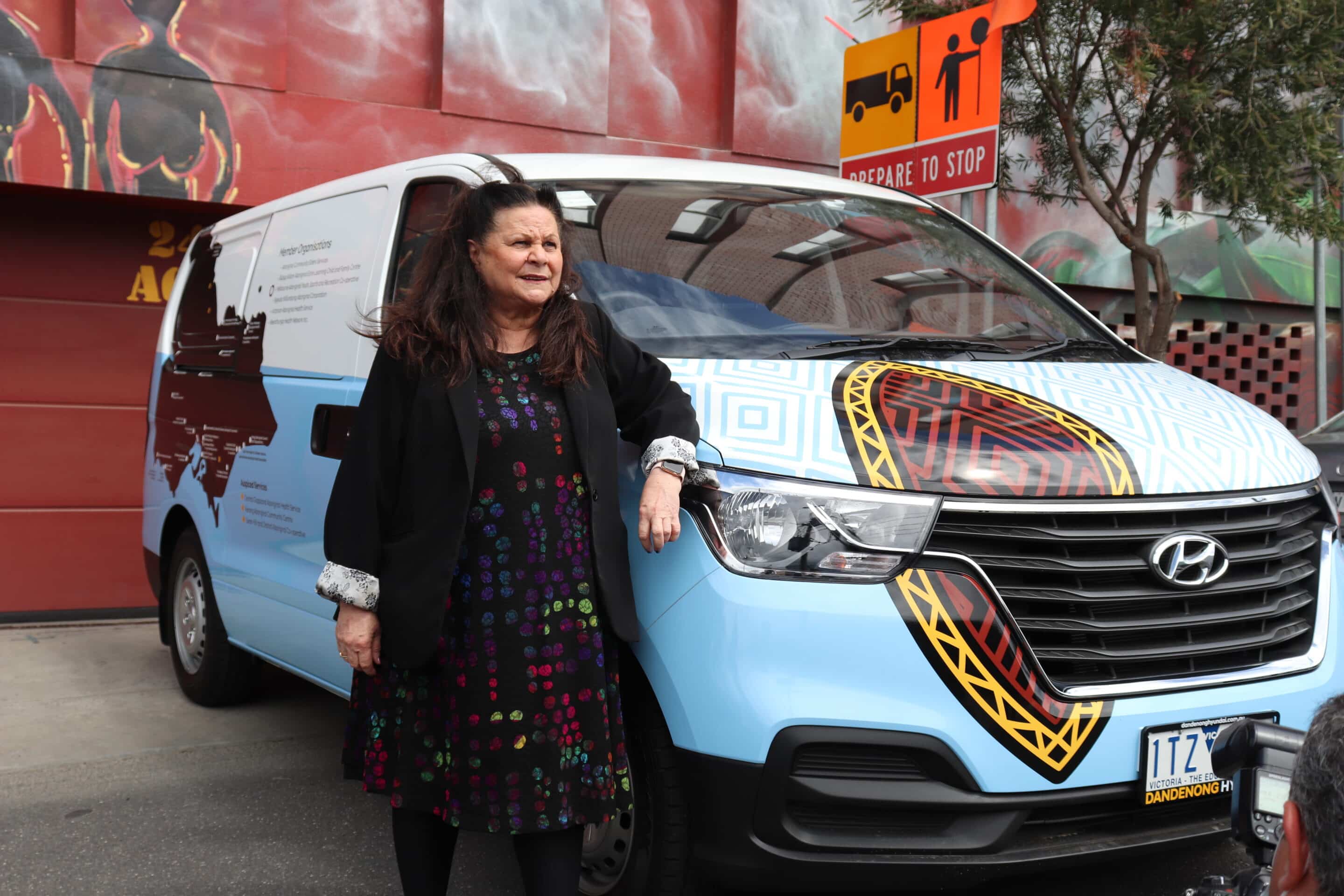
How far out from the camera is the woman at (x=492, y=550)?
101 inches

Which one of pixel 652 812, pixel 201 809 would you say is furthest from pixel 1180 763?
pixel 201 809

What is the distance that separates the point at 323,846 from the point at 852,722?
2025mm

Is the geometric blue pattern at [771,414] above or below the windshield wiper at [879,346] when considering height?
below

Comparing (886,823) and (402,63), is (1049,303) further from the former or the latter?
(402,63)

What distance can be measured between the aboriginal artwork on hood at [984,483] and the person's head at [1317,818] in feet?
4.88

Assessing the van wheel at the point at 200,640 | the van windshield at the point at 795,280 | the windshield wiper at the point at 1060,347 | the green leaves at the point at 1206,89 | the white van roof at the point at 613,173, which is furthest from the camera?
the green leaves at the point at 1206,89

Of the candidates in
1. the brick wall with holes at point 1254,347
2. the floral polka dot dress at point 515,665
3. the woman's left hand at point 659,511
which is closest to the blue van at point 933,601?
the woman's left hand at point 659,511

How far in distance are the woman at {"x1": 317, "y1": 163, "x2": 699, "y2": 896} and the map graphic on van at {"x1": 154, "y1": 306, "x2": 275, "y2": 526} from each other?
1.93 metres

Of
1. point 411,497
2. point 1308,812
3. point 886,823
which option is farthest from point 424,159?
point 1308,812

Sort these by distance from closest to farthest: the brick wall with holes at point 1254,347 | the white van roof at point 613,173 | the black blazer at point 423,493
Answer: the black blazer at point 423,493
the white van roof at point 613,173
the brick wall with holes at point 1254,347

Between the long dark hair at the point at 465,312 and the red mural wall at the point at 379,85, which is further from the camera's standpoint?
the red mural wall at the point at 379,85

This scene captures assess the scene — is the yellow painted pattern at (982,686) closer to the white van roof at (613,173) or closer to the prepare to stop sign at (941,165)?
the white van roof at (613,173)

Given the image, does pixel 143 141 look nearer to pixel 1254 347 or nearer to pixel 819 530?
pixel 819 530

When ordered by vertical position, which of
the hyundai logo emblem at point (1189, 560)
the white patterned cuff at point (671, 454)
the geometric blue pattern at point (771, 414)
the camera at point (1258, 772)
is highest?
the geometric blue pattern at point (771, 414)
